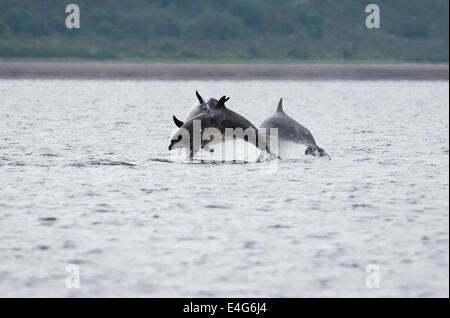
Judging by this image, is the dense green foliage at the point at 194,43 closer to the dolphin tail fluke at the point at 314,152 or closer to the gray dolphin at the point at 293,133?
the gray dolphin at the point at 293,133

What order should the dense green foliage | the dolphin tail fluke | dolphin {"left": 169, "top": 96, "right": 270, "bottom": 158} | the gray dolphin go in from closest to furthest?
dolphin {"left": 169, "top": 96, "right": 270, "bottom": 158} → the gray dolphin → the dolphin tail fluke → the dense green foliage

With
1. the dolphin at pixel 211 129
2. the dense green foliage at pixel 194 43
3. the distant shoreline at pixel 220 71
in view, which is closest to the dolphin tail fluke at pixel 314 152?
the dolphin at pixel 211 129

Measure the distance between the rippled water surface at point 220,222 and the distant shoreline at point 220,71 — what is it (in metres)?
118

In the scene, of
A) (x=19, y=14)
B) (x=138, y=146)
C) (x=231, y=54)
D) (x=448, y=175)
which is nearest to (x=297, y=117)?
(x=138, y=146)

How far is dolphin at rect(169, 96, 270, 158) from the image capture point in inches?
1162

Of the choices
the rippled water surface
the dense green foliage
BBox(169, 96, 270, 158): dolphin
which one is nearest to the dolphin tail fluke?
the rippled water surface

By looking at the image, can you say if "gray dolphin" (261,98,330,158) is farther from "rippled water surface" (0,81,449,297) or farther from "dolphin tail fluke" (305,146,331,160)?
"rippled water surface" (0,81,449,297)

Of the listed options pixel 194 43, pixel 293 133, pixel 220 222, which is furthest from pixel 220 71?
pixel 220 222

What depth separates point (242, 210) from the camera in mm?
21734

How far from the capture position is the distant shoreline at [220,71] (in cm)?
15425

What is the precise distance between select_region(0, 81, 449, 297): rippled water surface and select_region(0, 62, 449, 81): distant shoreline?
117802 millimetres

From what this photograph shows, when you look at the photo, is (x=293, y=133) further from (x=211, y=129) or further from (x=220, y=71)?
(x=220, y=71)
